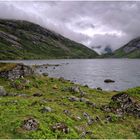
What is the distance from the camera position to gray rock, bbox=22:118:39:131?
64.0ft

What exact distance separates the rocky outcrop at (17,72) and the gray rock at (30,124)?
75.3 feet

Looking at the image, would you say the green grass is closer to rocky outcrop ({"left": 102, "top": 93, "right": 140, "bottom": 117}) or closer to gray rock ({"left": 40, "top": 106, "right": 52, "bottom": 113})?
gray rock ({"left": 40, "top": 106, "right": 52, "bottom": 113})

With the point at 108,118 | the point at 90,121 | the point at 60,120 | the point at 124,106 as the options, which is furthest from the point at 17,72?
the point at 60,120

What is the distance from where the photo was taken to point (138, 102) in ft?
91.5

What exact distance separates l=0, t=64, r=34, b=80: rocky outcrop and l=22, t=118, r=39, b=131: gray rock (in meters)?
23.0

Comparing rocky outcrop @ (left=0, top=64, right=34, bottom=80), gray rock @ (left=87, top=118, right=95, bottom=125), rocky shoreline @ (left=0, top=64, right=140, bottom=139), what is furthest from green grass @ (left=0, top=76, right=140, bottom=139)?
rocky outcrop @ (left=0, top=64, right=34, bottom=80)

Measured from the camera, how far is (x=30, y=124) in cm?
1983

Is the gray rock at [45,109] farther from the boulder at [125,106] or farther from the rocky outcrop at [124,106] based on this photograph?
the boulder at [125,106]

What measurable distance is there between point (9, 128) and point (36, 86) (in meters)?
20.4

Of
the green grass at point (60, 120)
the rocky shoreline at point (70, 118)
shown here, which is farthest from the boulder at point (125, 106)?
the green grass at point (60, 120)

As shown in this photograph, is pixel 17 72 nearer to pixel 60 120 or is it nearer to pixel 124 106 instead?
pixel 124 106

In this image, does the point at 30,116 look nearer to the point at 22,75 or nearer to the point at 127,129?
the point at 127,129

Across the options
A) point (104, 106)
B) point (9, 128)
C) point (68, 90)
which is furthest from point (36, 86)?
point (9, 128)

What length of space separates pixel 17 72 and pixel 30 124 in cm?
2459
